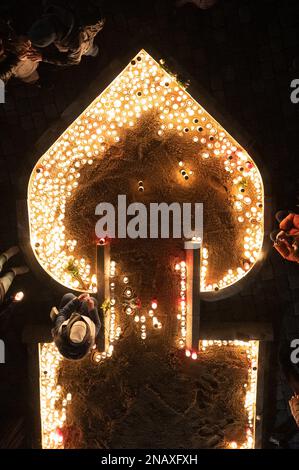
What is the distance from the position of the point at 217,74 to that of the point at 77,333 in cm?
328

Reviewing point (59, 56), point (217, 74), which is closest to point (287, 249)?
point (217, 74)

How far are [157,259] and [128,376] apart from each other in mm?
1479

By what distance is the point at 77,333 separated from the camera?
12.7 feet

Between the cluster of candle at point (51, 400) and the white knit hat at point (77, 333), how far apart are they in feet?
3.89

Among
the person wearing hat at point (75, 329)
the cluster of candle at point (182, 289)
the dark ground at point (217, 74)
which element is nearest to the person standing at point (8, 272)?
the dark ground at point (217, 74)

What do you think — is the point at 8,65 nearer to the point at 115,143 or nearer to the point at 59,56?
the point at 59,56

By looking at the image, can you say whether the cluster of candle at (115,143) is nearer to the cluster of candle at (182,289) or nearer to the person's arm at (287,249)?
the person's arm at (287,249)

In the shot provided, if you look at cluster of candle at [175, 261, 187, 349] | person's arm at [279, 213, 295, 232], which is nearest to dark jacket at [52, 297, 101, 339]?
cluster of candle at [175, 261, 187, 349]

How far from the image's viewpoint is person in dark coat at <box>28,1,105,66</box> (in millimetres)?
3582

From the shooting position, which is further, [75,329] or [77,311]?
[77,311]

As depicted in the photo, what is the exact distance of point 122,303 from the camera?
16.1 ft

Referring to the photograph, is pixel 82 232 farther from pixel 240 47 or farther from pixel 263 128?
pixel 240 47

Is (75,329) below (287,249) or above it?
below

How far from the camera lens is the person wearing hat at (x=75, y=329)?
3893mm
